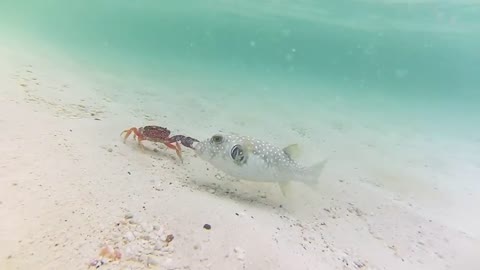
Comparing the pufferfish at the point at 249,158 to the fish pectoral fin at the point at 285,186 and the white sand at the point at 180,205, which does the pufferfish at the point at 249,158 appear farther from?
the white sand at the point at 180,205

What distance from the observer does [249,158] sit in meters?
5.14

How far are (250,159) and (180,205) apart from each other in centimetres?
127

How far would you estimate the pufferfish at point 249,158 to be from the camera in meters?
5.14

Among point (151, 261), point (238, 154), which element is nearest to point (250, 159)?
point (238, 154)

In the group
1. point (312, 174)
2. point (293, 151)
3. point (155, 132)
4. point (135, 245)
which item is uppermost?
point (293, 151)

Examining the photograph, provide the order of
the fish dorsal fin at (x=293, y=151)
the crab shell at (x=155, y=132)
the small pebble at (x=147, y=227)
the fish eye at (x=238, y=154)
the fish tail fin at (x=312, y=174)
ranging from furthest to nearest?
the crab shell at (x=155, y=132) < the fish tail fin at (x=312, y=174) < the fish dorsal fin at (x=293, y=151) < the fish eye at (x=238, y=154) < the small pebble at (x=147, y=227)

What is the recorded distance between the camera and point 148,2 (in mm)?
63812

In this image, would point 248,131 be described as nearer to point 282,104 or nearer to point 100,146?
point 100,146

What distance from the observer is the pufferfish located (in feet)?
16.9

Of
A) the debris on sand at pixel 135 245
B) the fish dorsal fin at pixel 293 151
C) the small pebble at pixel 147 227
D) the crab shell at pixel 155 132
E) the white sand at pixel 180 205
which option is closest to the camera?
the debris on sand at pixel 135 245

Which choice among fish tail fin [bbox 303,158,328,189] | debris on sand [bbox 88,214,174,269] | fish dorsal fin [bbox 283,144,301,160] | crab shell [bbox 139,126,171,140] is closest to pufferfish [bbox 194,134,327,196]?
fish dorsal fin [bbox 283,144,301,160]

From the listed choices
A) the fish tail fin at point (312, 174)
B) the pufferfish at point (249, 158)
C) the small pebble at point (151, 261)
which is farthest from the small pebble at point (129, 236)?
the fish tail fin at point (312, 174)

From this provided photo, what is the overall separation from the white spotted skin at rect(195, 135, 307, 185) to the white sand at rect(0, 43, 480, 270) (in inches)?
17.7

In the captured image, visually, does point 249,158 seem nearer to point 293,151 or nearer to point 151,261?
point 293,151
